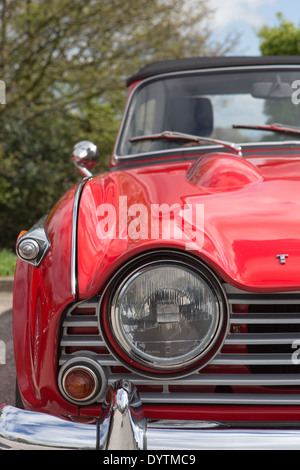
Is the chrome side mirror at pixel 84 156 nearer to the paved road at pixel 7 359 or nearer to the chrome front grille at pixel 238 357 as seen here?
the paved road at pixel 7 359

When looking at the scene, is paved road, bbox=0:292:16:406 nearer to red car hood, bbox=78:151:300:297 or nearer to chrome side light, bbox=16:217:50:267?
chrome side light, bbox=16:217:50:267

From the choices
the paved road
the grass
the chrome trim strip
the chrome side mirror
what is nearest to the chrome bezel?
the chrome trim strip

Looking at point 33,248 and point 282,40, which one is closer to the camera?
point 33,248

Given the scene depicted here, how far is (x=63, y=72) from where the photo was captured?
9.53m

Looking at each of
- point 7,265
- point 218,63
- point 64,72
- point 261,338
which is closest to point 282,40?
point 64,72

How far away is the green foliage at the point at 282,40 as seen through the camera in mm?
19562

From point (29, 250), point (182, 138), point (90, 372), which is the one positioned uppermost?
point (182, 138)

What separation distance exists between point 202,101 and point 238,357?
181 centimetres

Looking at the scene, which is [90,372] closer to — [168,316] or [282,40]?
[168,316]

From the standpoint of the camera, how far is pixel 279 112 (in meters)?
Answer: 3.18

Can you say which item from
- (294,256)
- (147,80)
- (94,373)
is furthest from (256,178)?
(147,80)

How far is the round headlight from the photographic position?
1.53m

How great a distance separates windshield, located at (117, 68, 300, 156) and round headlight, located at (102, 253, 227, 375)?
1451 mm
